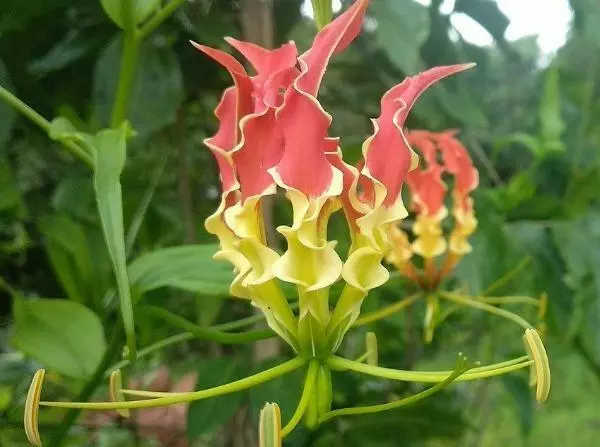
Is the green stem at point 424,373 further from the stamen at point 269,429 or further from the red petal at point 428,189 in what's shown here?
the red petal at point 428,189

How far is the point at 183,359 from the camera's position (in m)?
1.53

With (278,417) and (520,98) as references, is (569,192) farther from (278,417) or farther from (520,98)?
(278,417)

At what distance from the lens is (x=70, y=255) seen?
1011 millimetres

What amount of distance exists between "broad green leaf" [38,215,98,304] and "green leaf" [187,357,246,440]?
168mm

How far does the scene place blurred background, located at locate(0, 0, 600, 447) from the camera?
99 cm

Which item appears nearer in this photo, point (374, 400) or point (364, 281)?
point (364, 281)

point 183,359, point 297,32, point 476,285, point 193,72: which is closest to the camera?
point 476,285

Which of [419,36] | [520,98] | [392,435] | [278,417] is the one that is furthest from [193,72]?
[520,98]

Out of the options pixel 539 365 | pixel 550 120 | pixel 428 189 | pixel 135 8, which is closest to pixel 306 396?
pixel 539 365

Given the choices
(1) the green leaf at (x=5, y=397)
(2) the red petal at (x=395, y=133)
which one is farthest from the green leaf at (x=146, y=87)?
(2) the red petal at (x=395, y=133)

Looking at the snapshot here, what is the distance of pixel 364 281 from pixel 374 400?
71 cm

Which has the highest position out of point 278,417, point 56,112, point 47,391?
point 56,112

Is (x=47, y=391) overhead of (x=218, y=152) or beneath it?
beneath

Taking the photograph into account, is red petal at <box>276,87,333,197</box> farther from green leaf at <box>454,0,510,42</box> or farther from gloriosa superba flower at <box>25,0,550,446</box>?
green leaf at <box>454,0,510,42</box>
